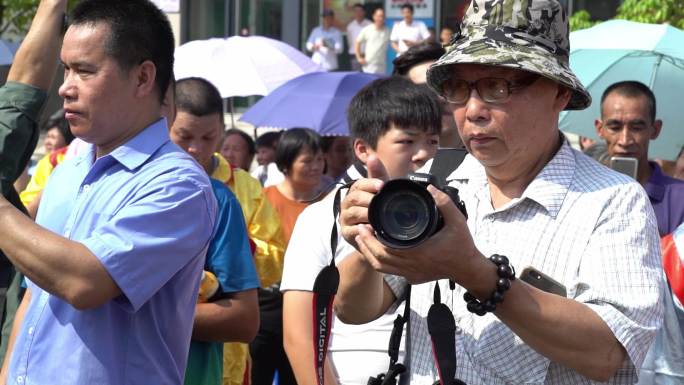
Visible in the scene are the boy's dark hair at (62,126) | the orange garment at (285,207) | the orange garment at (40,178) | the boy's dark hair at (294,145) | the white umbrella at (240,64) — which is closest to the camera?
the orange garment at (40,178)

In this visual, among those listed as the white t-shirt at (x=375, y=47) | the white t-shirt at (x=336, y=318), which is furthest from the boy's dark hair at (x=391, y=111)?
the white t-shirt at (x=375, y=47)

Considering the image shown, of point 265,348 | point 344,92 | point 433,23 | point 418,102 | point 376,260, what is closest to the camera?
point 376,260

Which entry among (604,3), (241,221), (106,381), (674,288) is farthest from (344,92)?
(604,3)

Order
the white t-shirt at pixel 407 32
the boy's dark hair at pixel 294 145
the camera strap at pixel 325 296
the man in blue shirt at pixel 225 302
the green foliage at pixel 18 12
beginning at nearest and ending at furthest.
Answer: the camera strap at pixel 325 296 < the man in blue shirt at pixel 225 302 < the boy's dark hair at pixel 294 145 < the green foliage at pixel 18 12 < the white t-shirt at pixel 407 32

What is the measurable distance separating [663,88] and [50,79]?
4421 mm

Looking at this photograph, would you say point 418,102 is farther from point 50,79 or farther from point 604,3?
point 604,3

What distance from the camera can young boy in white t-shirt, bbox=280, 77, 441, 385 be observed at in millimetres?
3531

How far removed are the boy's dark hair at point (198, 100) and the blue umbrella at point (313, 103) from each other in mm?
3618

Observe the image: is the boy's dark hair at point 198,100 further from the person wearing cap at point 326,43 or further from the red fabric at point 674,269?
the person wearing cap at point 326,43

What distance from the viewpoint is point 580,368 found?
230 cm

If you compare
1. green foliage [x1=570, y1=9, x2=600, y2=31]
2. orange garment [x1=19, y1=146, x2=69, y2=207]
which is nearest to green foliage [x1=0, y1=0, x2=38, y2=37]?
green foliage [x1=570, y1=9, x2=600, y2=31]

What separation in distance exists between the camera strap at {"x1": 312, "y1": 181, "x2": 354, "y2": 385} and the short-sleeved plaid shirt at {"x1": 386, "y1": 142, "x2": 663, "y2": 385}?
265mm

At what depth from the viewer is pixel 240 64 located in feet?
31.7

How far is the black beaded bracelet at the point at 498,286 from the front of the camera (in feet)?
7.27
